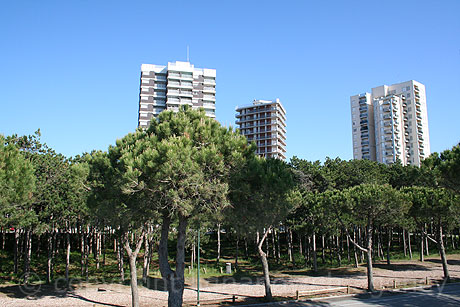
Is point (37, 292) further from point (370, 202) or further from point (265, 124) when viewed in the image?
point (265, 124)

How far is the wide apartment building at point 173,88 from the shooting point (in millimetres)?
83750

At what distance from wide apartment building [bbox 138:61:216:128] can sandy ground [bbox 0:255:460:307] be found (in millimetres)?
58781

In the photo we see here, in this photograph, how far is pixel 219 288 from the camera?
26578 millimetres

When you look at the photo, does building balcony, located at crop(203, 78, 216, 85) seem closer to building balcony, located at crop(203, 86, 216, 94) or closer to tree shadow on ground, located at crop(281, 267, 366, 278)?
building balcony, located at crop(203, 86, 216, 94)

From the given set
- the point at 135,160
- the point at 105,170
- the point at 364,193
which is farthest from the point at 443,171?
the point at 105,170

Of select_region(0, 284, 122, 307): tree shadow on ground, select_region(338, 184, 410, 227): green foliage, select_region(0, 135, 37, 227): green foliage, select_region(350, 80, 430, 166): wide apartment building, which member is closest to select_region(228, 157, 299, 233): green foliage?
select_region(0, 135, 37, 227): green foliage

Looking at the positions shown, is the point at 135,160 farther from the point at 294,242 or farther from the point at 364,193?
the point at 294,242

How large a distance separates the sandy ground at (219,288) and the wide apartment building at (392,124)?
73364mm

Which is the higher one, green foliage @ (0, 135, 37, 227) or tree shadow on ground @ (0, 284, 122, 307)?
green foliage @ (0, 135, 37, 227)

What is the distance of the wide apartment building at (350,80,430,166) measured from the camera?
102m

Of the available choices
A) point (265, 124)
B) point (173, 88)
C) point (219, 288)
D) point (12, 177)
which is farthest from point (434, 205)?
point (265, 124)

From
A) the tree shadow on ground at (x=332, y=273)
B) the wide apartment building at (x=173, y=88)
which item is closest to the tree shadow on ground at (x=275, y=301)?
the tree shadow on ground at (x=332, y=273)

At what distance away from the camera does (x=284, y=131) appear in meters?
106

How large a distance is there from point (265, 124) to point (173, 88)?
29.0 meters
